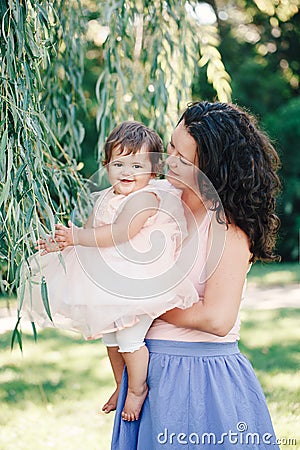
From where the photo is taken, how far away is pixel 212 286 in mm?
1837

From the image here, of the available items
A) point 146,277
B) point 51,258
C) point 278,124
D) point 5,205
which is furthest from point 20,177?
point 278,124

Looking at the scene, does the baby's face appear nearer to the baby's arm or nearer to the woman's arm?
the baby's arm

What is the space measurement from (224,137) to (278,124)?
266 inches

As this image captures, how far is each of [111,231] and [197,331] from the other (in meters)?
0.34

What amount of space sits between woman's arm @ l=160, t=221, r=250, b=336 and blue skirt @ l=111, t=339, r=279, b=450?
120 mm

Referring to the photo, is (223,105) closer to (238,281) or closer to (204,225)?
(204,225)

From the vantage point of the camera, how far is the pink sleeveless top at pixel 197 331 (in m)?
1.90

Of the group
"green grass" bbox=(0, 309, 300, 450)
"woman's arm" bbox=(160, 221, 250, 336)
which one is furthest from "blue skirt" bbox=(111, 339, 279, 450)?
"green grass" bbox=(0, 309, 300, 450)

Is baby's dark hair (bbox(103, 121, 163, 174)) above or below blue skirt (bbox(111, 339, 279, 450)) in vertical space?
above

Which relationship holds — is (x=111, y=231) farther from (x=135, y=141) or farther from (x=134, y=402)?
(x=134, y=402)

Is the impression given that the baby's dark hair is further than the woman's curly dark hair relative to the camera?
Yes

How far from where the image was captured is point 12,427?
3594 millimetres

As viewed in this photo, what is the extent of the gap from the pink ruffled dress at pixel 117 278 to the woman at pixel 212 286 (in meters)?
0.05

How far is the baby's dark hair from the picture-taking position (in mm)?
2121
